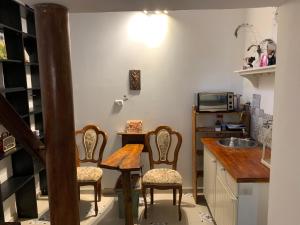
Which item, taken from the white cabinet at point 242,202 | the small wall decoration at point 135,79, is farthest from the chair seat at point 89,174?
the white cabinet at point 242,202

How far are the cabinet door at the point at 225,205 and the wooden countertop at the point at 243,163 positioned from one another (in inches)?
7.3

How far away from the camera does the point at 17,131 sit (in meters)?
0.92

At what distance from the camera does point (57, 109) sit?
107 centimetres

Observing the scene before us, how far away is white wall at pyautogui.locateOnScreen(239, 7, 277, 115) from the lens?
2.53 meters

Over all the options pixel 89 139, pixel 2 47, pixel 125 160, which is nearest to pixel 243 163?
pixel 125 160

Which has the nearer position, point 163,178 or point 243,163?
point 243,163

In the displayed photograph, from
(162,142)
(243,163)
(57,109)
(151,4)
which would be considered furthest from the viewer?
(162,142)

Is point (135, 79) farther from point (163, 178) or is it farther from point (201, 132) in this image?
point (163, 178)

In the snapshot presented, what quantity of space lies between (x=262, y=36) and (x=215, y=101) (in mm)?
905

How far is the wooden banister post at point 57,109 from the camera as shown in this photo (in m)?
1.03

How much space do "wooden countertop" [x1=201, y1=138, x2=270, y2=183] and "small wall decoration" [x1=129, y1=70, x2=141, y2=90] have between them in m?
1.23

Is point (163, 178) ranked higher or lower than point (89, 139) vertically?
lower

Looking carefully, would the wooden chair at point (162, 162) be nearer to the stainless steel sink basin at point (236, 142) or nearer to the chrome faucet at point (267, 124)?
the stainless steel sink basin at point (236, 142)

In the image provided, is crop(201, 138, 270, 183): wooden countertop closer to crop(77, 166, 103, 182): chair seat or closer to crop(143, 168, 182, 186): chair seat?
crop(143, 168, 182, 186): chair seat
